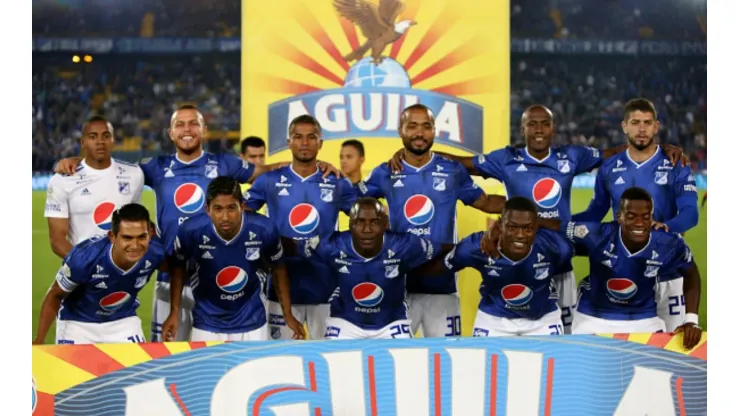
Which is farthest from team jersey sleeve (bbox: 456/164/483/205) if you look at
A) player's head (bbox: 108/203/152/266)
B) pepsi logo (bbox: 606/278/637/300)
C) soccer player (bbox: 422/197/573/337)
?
player's head (bbox: 108/203/152/266)

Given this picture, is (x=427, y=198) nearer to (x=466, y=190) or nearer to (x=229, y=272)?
(x=466, y=190)

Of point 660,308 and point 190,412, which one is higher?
point 660,308

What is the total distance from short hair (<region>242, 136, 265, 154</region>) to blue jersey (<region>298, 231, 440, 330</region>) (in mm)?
1124

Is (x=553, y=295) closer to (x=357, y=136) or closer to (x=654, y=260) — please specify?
(x=654, y=260)

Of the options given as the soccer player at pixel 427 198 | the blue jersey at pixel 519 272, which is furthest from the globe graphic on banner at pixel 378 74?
the blue jersey at pixel 519 272

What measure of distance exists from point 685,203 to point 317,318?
7.67 ft

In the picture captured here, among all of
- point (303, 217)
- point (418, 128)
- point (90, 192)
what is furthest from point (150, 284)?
point (418, 128)

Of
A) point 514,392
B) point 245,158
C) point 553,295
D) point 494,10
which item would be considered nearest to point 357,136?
point 245,158

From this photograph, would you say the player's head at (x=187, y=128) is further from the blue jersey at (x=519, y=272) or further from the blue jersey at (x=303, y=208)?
the blue jersey at (x=519, y=272)

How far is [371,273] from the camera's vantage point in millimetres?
5742

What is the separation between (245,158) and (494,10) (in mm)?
1911

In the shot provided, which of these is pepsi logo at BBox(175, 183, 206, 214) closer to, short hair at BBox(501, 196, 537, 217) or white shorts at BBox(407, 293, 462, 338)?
white shorts at BBox(407, 293, 462, 338)

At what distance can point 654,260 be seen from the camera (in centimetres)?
593

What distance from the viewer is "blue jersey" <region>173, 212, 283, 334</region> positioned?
5730mm
